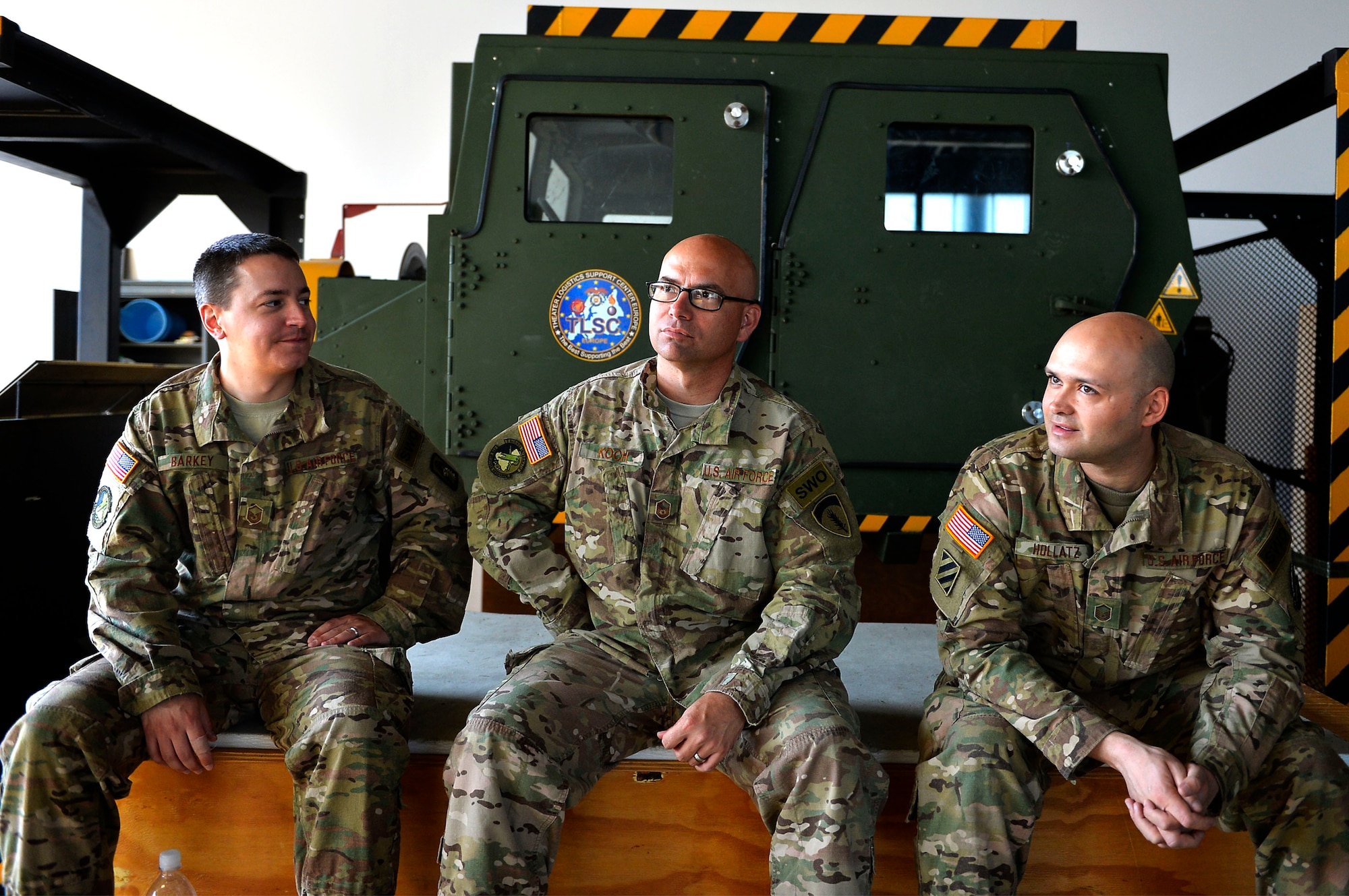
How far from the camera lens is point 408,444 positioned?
2512 millimetres

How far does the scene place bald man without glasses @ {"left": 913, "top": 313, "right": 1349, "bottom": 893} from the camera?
6.43 feet

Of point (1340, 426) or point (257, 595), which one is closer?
point (257, 595)

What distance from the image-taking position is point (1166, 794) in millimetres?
1814

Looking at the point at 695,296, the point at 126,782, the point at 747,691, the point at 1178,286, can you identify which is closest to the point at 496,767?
the point at 747,691

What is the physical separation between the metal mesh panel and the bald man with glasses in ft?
9.01

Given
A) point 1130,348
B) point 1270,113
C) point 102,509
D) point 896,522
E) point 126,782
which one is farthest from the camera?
point 896,522

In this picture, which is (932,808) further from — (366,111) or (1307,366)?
(366,111)

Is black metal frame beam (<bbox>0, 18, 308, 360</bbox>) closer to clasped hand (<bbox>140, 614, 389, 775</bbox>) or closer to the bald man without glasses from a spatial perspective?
clasped hand (<bbox>140, 614, 389, 775</bbox>)

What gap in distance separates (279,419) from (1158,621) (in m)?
1.97

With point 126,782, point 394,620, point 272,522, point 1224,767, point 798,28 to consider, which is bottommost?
point 126,782

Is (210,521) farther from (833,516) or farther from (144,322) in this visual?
(144,322)

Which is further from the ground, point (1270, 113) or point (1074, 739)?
point (1270, 113)

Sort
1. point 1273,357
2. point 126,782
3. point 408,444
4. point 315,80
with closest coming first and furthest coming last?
point 126,782
point 408,444
point 1273,357
point 315,80

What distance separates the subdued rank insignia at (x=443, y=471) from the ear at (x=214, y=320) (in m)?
0.56
